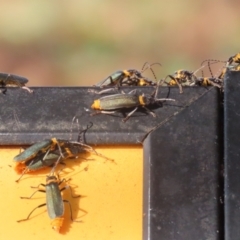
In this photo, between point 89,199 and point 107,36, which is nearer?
point 89,199

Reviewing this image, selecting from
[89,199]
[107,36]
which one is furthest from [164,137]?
[107,36]

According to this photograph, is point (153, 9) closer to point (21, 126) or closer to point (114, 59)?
point (114, 59)

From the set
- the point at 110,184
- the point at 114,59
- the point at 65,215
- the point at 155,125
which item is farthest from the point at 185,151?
the point at 114,59

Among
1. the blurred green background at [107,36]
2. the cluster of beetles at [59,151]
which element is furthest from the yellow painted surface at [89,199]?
the blurred green background at [107,36]

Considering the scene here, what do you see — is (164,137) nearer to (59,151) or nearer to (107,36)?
(59,151)

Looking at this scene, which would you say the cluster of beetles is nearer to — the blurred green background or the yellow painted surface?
the yellow painted surface
